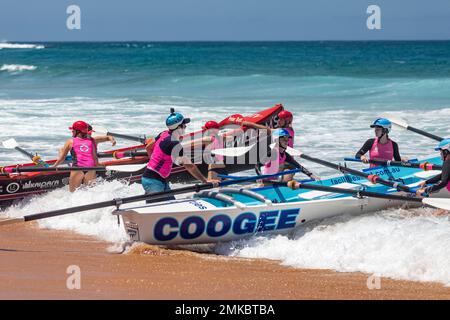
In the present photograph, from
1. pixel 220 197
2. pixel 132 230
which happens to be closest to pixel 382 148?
pixel 220 197

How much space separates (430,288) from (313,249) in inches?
63.6

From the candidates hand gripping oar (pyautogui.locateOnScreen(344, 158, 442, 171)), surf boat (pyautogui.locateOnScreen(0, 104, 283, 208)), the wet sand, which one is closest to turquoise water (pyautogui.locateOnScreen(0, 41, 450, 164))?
surf boat (pyautogui.locateOnScreen(0, 104, 283, 208))

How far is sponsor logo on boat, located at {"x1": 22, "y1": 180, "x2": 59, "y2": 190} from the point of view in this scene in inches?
450

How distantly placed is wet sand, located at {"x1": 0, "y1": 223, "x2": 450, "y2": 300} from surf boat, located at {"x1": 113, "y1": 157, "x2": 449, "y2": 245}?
0.74ft

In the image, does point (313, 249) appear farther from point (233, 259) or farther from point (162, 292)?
point (162, 292)

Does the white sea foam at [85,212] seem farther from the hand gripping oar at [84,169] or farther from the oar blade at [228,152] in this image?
the oar blade at [228,152]

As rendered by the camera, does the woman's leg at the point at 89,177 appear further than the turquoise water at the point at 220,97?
No

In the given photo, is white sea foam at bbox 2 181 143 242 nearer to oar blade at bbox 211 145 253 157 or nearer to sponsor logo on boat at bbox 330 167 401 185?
oar blade at bbox 211 145 253 157

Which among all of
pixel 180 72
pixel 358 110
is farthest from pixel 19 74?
pixel 358 110

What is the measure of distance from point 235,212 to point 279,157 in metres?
1.53

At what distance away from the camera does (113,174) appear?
Answer: 1213 cm

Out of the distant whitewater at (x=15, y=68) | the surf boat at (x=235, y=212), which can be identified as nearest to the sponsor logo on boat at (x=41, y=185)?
the surf boat at (x=235, y=212)

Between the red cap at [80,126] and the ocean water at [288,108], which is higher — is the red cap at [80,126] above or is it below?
above

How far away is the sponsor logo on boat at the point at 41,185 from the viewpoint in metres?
11.4
